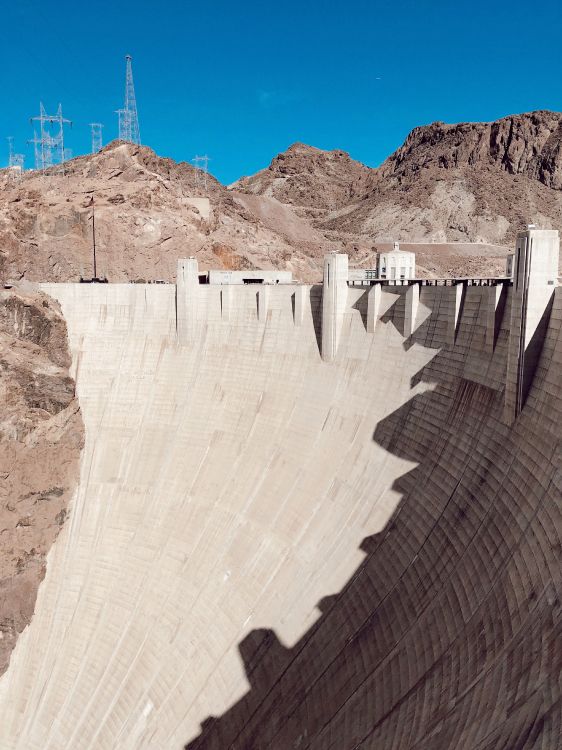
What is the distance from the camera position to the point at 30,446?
36.4m

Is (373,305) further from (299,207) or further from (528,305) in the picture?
(299,207)

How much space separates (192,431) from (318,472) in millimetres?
9778

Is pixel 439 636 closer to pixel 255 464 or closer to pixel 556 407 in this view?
pixel 556 407

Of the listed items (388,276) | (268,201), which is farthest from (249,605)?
(268,201)

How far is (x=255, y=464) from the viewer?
31984mm

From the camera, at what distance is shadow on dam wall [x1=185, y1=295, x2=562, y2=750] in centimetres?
1359

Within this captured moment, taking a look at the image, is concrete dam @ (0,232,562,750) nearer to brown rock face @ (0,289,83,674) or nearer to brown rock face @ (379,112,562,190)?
brown rock face @ (0,289,83,674)

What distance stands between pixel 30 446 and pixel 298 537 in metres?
18.3

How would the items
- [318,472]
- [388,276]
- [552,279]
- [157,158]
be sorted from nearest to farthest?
[552,279] < [318,472] < [388,276] < [157,158]

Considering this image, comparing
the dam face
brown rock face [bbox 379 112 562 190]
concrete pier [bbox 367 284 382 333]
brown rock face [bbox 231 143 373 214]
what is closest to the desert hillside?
brown rock face [bbox 379 112 562 190]

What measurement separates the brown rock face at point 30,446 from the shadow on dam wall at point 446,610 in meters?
15.2

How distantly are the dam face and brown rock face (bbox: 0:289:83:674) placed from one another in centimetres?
97

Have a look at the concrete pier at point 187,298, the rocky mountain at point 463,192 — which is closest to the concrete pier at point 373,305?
the concrete pier at point 187,298

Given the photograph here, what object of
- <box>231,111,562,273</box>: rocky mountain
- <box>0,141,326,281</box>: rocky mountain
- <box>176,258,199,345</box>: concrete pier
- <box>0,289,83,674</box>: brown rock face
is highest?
<box>231,111,562,273</box>: rocky mountain
